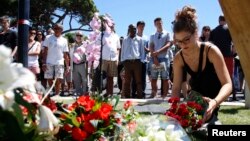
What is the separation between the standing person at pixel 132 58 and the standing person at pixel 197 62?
4.96 metres

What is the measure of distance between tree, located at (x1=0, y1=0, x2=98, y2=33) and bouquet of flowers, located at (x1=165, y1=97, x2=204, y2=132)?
133ft

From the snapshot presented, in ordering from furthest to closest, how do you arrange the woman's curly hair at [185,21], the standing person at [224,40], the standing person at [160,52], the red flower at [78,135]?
the standing person at [160,52] → the standing person at [224,40] → the woman's curly hair at [185,21] → the red flower at [78,135]

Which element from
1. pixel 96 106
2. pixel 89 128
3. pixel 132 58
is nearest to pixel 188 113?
pixel 96 106

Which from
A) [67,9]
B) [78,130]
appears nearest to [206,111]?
[78,130]

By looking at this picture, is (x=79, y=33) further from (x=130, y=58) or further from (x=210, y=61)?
(x=210, y=61)

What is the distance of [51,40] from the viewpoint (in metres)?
8.24

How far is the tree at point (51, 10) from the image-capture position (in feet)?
147

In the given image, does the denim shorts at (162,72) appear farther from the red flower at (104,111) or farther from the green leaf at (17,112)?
the green leaf at (17,112)

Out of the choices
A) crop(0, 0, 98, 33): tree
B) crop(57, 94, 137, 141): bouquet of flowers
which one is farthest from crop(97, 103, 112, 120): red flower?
crop(0, 0, 98, 33): tree

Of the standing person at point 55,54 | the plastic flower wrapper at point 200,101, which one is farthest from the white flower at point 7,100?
the standing person at point 55,54

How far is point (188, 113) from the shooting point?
278 cm

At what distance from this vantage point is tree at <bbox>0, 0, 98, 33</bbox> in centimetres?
4488

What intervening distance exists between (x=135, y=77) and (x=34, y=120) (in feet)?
25.5

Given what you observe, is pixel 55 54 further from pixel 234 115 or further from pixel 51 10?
pixel 51 10
